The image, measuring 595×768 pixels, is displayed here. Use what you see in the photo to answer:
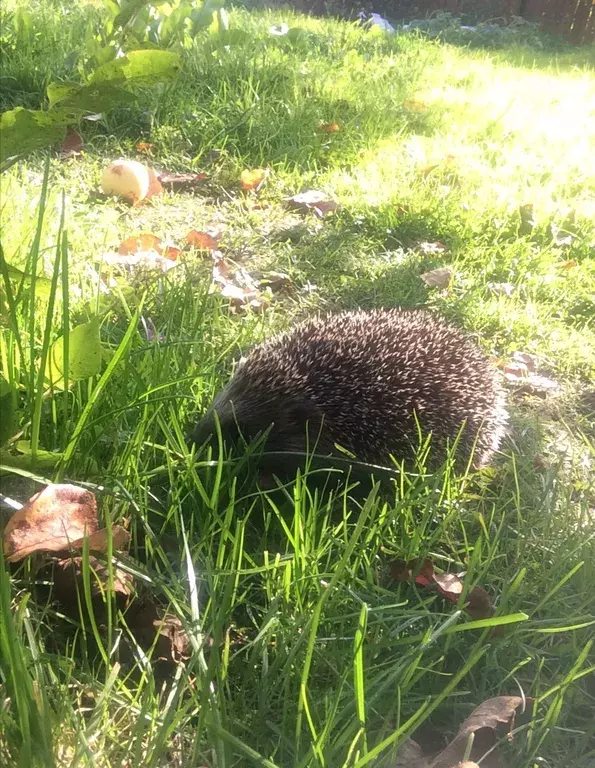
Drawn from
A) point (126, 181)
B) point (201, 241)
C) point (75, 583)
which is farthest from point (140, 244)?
point (75, 583)

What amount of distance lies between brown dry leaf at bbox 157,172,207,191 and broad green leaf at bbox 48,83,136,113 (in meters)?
3.10

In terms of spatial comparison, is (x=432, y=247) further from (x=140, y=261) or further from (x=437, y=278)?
(x=140, y=261)

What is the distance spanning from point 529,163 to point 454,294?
89.8 inches

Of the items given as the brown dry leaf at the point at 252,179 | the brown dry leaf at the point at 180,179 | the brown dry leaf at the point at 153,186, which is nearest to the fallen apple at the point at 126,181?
the brown dry leaf at the point at 153,186

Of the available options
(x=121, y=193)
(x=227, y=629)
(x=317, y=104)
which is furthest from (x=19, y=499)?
(x=317, y=104)

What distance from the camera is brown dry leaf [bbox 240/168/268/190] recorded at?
4.28 metres

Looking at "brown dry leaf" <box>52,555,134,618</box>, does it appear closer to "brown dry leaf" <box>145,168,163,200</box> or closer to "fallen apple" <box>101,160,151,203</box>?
"fallen apple" <box>101,160,151,203</box>

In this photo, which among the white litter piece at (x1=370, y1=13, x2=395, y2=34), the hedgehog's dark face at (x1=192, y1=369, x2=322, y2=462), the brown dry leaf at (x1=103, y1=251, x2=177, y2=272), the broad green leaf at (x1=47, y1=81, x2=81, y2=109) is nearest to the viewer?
the broad green leaf at (x1=47, y1=81, x2=81, y2=109)

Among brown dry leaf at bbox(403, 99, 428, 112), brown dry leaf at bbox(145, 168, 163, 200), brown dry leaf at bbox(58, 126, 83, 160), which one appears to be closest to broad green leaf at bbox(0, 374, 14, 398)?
brown dry leaf at bbox(145, 168, 163, 200)

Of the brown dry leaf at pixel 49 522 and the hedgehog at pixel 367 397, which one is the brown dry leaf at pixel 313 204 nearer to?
the hedgehog at pixel 367 397

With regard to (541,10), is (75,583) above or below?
below

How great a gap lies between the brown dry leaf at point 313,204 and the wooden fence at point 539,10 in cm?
1384

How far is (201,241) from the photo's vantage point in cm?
355

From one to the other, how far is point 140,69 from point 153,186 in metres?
2.84
